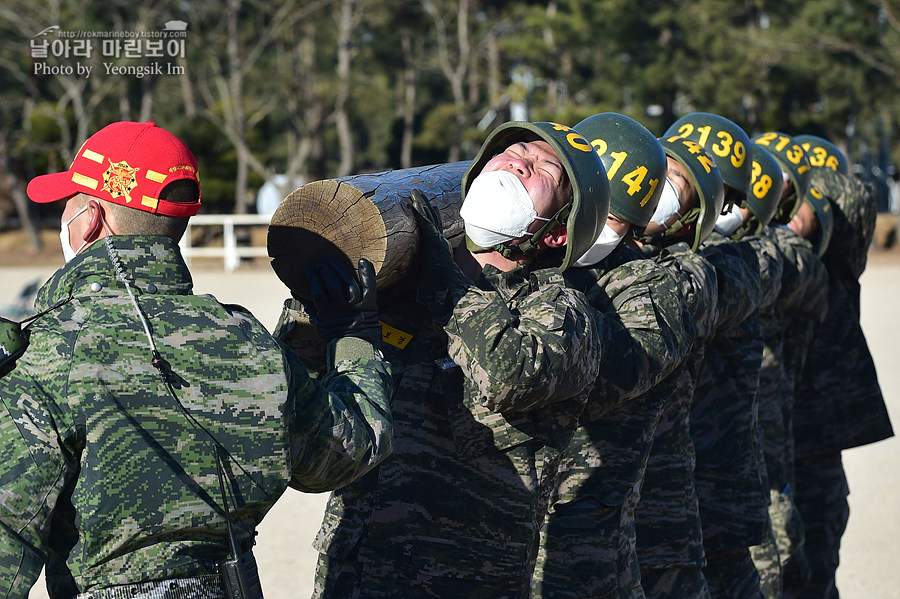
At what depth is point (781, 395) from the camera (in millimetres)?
5910

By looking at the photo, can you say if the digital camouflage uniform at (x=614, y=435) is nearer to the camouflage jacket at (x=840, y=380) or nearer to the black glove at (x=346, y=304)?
the black glove at (x=346, y=304)

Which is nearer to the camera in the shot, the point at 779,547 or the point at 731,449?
the point at 731,449

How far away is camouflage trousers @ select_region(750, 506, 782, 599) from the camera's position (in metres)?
5.18

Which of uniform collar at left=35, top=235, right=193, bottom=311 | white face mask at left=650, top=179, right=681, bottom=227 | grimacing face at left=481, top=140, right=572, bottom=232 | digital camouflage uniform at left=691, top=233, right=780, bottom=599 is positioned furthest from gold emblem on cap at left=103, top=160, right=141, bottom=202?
digital camouflage uniform at left=691, top=233, right=780, bottom=599

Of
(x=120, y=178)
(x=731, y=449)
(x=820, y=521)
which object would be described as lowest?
(x=820, y=521)

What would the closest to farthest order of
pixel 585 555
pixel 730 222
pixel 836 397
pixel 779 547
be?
pixel 585 555 → pixel 730 222 → pixel 779 547 → pixel 836 397

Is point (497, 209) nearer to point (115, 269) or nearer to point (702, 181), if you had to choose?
point (115, 269)

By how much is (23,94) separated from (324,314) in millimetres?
42230

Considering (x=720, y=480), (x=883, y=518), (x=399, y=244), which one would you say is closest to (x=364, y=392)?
(x=399, y=244)

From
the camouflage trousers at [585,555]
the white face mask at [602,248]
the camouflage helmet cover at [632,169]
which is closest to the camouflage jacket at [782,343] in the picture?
the camouflage helmet cover at [632,169]

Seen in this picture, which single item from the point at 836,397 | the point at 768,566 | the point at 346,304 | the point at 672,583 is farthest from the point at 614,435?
the point at 836,397

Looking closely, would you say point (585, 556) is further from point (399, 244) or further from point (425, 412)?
point (399, 244)

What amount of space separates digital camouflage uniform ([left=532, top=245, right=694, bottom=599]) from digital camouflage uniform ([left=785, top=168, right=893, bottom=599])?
119 inches

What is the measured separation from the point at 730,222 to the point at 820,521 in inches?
83.3
